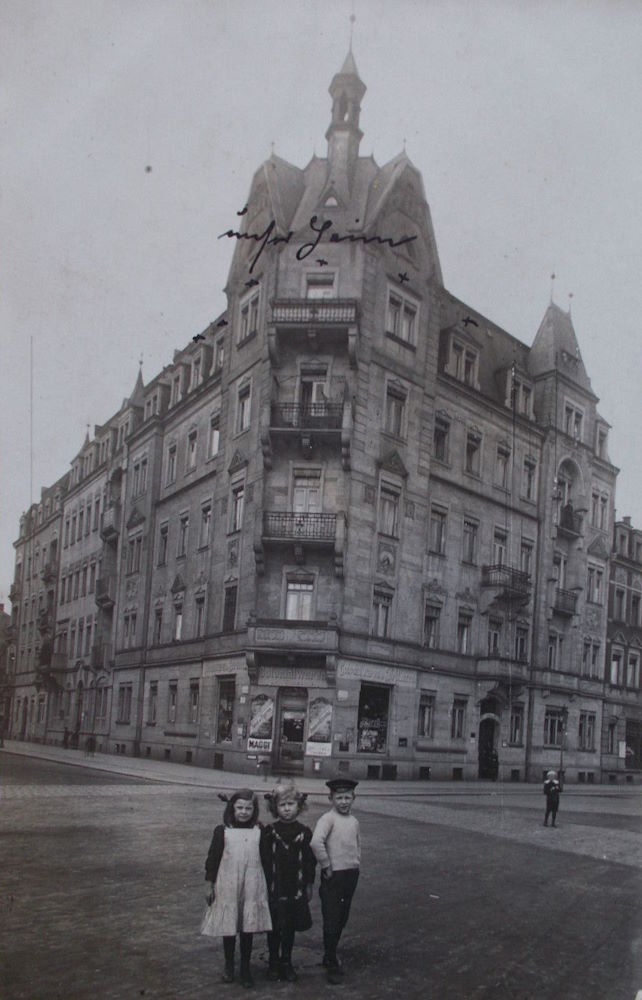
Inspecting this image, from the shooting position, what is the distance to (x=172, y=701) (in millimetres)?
41469

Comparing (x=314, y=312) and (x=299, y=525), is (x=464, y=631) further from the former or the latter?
(x=314, y=312)

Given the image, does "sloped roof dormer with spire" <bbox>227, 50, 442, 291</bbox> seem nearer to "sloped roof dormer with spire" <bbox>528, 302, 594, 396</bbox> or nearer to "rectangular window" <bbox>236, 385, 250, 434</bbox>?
"rectangular window" <bbox>236, 385, 250, 434</bbox>

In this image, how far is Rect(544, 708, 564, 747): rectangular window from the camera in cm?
4441

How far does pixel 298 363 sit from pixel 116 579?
23.0 m

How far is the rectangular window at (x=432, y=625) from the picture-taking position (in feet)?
124

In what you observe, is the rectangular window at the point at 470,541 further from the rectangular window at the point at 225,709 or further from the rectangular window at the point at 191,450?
the rectangular window at the point at 191,450

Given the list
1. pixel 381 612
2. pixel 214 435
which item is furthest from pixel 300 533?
pixel 214 435

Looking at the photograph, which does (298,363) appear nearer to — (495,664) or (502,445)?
(502,445)

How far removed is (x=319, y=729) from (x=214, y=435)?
14692mm

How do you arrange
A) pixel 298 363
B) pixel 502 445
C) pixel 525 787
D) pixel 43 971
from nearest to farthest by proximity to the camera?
1. pixel 43 971
2. pixel 298 363
3. pixel 525 787
4. pixel 502 445

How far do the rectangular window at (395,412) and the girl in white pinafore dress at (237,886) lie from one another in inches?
1129

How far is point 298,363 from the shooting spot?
34844mm

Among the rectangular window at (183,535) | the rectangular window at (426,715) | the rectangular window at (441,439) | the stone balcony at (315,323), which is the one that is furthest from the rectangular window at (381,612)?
the rectangular window at (183,535)

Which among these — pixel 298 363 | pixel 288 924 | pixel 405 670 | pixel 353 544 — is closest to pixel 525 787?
pixel 405 670
